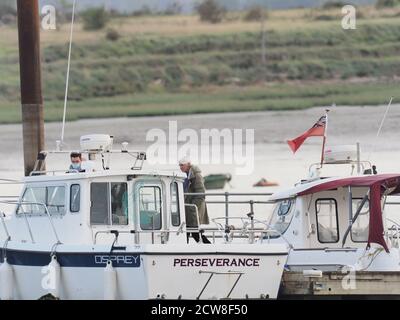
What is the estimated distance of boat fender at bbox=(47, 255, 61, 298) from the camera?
2439 cm

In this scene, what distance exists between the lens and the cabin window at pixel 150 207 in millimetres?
25266

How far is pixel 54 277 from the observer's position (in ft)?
80.1

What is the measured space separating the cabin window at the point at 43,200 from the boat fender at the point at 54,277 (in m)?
1.00

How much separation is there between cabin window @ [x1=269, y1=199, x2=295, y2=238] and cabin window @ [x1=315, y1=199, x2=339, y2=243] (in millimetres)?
511

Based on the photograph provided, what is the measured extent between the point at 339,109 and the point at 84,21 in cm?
1367

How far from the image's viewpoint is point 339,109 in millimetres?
57844

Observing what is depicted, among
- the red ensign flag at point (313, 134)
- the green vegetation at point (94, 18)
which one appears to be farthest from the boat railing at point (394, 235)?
the green vegetation at point (94, 18)

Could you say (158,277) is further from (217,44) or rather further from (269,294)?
(217,44)

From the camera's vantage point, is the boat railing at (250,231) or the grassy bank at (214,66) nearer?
the boat railing at (250,231)

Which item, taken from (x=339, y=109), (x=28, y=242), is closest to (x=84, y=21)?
(x=339, y=109)

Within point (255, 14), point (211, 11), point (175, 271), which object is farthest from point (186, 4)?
point (175, 271)

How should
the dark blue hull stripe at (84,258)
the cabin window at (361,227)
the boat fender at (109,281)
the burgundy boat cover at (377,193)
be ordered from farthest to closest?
the cabin window at (361,227) → the burgundy boat cover at (377,193) → the boat fender at (109,281) → the dark blue hull stripe at (84,258)

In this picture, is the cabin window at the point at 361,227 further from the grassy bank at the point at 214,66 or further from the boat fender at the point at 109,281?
the grassy bank at the point at 214,66

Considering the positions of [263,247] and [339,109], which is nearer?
[263,247]
